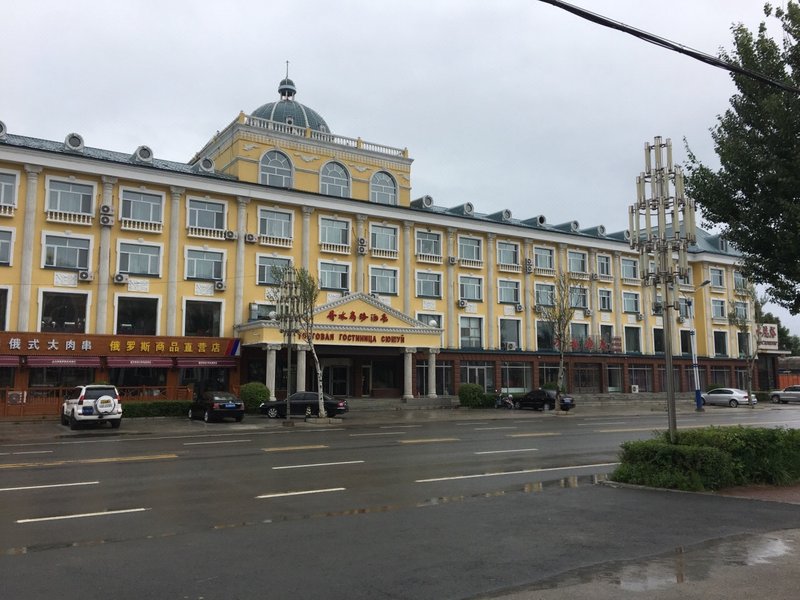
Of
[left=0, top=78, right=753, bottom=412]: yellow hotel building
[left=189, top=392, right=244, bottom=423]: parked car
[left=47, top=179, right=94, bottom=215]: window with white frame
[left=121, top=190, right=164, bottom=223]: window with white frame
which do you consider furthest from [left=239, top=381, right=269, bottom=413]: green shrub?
[left=47, top=179, right=94, bottom=215]: window with white frame

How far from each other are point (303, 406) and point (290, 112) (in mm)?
25089

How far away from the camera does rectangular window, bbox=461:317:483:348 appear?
48000 mm

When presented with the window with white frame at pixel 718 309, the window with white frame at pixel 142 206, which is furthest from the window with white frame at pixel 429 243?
the window with white frame at pixel 718 309

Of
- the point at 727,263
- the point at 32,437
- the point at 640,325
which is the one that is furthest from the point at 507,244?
the point at 32,437

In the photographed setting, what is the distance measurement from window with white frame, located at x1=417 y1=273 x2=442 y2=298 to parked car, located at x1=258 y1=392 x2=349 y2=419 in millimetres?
14957

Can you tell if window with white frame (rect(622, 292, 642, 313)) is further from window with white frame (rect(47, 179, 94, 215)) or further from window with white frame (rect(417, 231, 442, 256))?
window with white frame (rect(47, 179, 94, 215))

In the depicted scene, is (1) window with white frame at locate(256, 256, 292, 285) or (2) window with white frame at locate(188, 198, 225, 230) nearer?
(2) window with white frame at locate(188, 198, 225, 230)

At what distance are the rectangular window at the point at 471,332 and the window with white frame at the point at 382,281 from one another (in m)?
6.17

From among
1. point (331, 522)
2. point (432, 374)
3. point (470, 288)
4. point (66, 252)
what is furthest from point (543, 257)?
point (331, 522)

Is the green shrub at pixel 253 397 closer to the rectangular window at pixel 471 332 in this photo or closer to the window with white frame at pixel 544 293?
the rectangular window at pixel 471 332

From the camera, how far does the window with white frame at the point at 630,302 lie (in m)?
57.1

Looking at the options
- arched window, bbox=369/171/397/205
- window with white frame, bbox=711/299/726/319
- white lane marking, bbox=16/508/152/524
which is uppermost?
arched window, bbox=369/171/397/205

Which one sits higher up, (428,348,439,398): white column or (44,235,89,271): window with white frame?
(44,235,89,271): window with white frame

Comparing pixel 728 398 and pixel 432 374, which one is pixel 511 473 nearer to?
pixel 432 374
